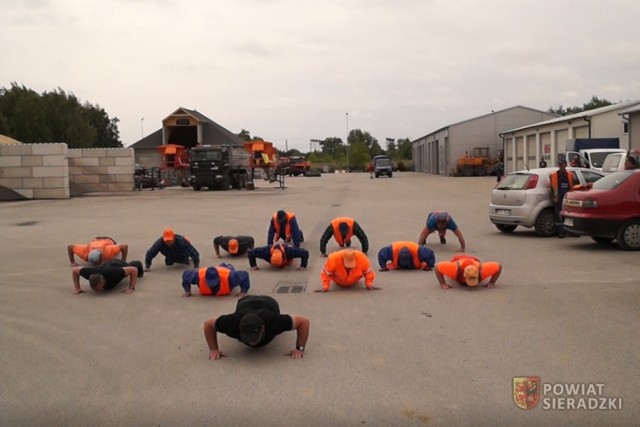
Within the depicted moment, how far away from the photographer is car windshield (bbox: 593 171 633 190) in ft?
41.3

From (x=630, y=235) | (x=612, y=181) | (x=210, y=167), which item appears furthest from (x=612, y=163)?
(x=210, y=167)

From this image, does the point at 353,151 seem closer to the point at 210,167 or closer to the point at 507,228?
the point at 210,167

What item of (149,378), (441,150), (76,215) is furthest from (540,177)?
(441,150)

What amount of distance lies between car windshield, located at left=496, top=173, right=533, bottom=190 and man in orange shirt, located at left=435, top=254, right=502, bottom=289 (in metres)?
6.42

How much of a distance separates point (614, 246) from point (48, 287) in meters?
10.3

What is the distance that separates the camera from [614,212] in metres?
12.3

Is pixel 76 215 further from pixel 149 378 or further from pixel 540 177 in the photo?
pixel 149 378

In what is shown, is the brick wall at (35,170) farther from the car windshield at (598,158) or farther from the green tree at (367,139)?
the green tree at (367,139)

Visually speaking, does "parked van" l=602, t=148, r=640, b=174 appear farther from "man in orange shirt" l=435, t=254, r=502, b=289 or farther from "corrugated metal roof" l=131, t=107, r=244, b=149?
"corrugated metal roof" l=131, t=107, r=244, b=149

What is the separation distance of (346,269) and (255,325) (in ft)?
11.6

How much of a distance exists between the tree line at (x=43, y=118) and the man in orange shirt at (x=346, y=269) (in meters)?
67.2

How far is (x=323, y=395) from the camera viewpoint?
5277 millimetres

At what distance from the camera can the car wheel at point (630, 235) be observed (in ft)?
40.4

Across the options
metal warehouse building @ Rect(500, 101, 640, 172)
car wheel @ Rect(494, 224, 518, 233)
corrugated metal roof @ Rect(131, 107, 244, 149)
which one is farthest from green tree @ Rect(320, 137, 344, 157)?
car wheel @ Rect(494, 224, 518, 233)
